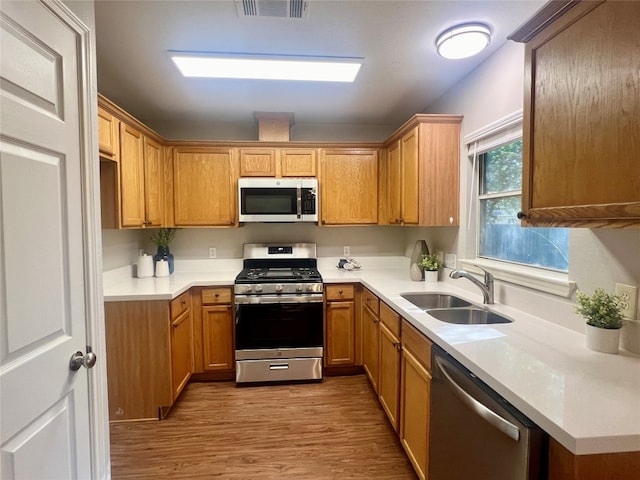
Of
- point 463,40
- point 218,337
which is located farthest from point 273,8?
point 218,337

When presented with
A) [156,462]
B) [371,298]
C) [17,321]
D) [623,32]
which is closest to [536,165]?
[623,32]

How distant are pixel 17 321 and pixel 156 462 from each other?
1.51m

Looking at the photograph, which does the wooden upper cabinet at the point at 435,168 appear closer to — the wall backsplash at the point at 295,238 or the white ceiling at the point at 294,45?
the white ceiling at the point at 294,45

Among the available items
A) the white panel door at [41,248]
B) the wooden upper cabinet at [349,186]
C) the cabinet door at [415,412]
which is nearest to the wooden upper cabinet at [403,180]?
the wooden upper cabinet at [349,186]

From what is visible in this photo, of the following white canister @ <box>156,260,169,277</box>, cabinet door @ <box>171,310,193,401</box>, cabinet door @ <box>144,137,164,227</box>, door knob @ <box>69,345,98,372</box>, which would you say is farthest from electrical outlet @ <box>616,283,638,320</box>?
white canister @ <box>156,260,169,277</box>

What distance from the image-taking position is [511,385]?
0.98 m

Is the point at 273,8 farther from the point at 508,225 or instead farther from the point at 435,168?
the point at 508,225

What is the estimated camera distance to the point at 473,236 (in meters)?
2.38

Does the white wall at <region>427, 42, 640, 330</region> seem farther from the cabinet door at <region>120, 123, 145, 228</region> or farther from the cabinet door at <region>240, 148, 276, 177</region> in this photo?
the cabinet door at <region>120, 123, 145, 228</region>

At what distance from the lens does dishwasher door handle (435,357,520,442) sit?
94 cm

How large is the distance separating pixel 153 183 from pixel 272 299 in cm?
145

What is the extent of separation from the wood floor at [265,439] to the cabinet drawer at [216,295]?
0.75 m

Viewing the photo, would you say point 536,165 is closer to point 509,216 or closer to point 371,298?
point 509,216

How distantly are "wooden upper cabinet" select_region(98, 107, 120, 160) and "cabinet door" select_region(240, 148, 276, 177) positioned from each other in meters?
1.09
